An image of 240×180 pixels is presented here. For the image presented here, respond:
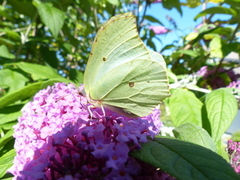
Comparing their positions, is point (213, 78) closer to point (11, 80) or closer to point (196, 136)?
point (196, 136)

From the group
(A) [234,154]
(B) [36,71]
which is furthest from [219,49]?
(B) [36,71]

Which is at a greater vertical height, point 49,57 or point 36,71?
point 49,57

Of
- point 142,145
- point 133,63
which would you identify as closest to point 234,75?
point 133,63

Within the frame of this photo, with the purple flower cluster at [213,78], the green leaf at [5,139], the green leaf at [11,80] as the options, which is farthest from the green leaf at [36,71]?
the purple flower cluster at [213,78]

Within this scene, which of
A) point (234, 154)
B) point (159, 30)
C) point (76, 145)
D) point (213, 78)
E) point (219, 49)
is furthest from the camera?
point (159, 30)

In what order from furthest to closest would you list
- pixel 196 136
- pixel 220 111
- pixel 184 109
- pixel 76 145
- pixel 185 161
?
pixel 184 109
pixel 220 111
pixel 196 136
pixel 76 145
pixel 185 161

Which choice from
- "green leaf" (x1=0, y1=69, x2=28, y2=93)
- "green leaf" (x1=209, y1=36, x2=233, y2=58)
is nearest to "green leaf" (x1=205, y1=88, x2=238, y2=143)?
"green leaf" (x1=209, y1=36, x2=233, y2=58)

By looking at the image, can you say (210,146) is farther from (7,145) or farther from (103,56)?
(7,145)

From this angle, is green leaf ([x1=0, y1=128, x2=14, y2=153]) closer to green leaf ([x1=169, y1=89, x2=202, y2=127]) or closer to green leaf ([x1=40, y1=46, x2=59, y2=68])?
green leaf ([x1=169, y1=89, x2=202, y2=127])
